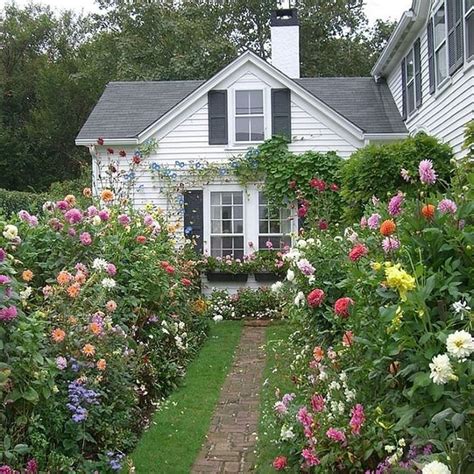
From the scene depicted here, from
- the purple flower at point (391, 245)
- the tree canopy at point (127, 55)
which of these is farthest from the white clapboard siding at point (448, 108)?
the tree canopy at point (127, 55)

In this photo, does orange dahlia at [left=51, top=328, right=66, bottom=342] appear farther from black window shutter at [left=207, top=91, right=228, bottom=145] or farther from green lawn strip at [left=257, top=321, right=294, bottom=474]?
black window shutter at [left=207, top=91, right=228, bottom=145]

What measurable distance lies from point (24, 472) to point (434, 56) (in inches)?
369

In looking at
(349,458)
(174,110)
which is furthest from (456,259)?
(174,110)

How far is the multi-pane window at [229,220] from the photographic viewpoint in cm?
1200

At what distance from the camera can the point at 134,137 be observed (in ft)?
39.4

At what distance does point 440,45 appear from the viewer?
979 cm

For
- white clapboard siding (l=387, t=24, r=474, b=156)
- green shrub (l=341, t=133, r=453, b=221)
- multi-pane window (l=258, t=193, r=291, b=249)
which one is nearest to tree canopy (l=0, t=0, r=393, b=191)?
multi-pane window (l=258, t=193, r=291, b=249)

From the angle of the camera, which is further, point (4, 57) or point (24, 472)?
point (4, 57)

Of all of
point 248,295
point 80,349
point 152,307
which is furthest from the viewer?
point 248,295

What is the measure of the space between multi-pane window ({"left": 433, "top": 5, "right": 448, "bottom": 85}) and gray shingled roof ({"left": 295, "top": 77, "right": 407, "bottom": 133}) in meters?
2.10

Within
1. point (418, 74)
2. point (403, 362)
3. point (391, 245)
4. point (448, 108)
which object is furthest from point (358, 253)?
point (418, 74)

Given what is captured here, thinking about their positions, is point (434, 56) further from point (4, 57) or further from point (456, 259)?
point (4, 57)

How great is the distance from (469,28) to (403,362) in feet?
22.9

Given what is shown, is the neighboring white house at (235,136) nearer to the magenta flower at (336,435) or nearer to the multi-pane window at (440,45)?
the multi-pane window at (440,45)
